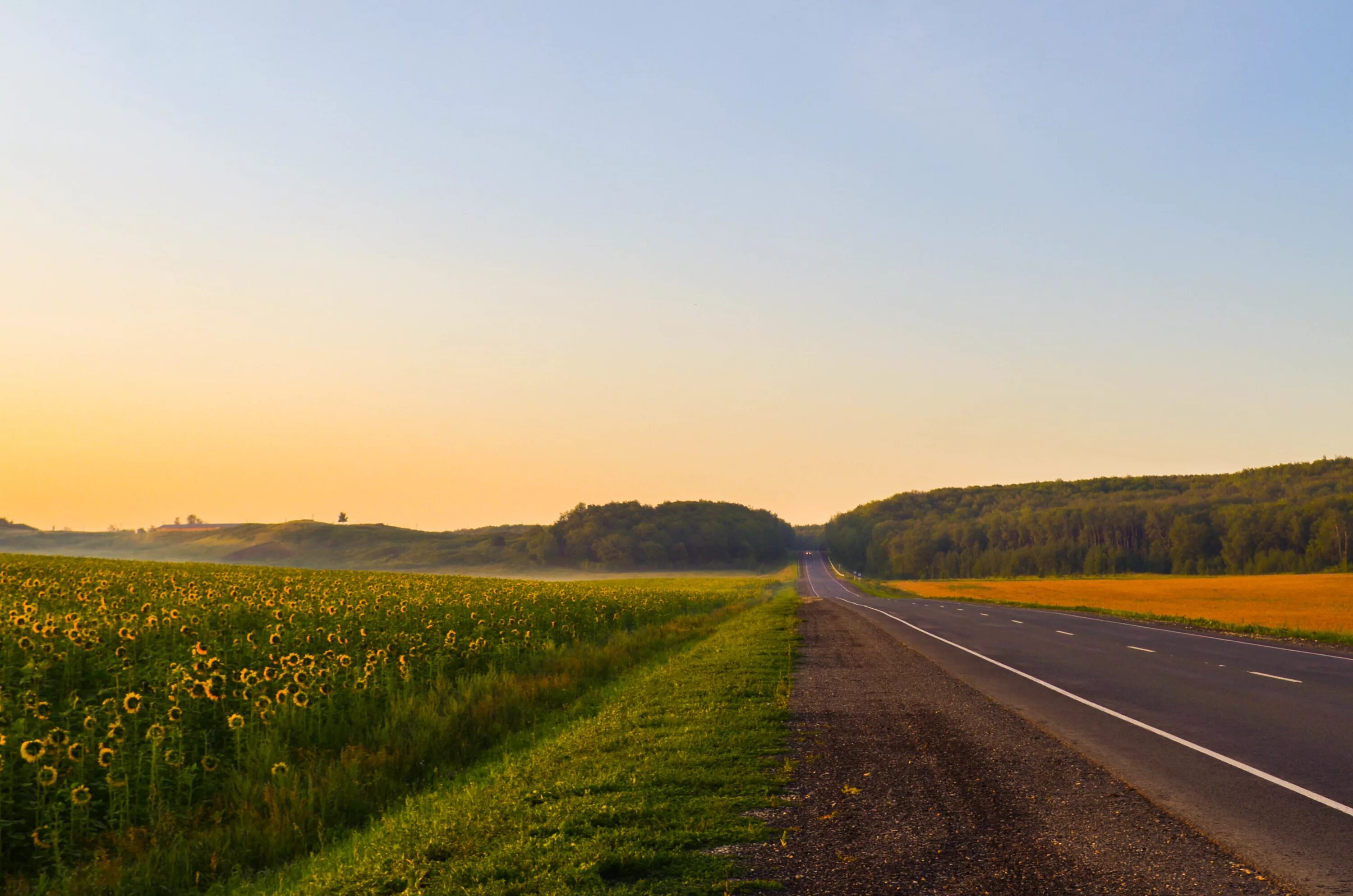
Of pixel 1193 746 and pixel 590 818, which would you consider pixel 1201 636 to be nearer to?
pixel 1193 746

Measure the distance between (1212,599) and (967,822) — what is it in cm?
5767

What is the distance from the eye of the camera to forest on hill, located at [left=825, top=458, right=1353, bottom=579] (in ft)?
428

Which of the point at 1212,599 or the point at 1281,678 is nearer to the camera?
the point at 1281,678

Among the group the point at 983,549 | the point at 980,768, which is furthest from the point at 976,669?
the point at 983,549

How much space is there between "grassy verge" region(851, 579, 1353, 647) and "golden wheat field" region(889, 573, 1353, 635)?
0.36 m

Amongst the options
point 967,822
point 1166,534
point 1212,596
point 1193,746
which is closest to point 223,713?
point 967,822

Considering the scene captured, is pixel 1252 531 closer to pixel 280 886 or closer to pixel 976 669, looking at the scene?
pixel 976 669

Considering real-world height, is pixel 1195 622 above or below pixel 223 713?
below

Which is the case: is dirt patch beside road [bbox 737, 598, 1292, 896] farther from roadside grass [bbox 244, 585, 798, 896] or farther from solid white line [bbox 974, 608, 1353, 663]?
solid white line [bbox 974, 608, 1353, 663]

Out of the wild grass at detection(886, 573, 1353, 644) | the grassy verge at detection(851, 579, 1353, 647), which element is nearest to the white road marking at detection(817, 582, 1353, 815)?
the grassy verge at detection(851, 579, 1353, 647)

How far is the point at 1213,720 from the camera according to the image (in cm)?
1203

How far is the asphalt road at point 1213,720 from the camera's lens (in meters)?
6.91

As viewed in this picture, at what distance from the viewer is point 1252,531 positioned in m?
134

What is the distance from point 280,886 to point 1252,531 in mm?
159904
